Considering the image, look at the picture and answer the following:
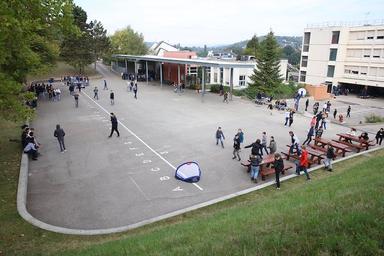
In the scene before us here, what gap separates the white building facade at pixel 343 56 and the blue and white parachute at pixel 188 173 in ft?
132

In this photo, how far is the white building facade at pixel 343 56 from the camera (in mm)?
43812

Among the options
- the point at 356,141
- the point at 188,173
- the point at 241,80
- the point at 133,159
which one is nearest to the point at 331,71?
the point at 241,80

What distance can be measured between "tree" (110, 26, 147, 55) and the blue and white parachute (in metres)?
67.8

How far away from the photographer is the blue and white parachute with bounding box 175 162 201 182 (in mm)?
13008

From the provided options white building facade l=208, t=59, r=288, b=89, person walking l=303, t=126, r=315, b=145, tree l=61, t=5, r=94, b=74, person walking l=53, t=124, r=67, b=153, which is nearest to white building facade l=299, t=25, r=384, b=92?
white building facade l=208, t=59, r=288, b=89

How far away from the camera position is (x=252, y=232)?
6.24m

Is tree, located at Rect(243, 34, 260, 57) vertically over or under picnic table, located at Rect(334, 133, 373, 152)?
over

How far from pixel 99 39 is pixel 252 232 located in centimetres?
5979

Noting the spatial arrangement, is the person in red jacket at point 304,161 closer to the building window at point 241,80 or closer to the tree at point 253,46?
the building window at point 241,80

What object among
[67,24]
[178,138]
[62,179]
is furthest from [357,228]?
[178,138]

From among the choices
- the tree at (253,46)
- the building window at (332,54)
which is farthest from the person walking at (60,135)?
the tree at (253,46)

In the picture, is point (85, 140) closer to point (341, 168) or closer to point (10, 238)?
point (10, 238)

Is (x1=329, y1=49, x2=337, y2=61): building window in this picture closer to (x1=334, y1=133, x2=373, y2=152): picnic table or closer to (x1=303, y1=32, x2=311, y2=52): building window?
(x1=303, y1=32, x2=311, y2=52): building window

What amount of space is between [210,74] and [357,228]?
4700 cm
